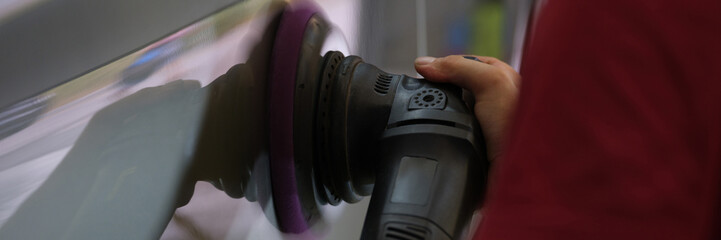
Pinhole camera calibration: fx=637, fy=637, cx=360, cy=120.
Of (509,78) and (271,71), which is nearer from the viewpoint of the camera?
(271,71)

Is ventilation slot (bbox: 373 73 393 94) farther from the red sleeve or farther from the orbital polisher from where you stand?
the red sleeve

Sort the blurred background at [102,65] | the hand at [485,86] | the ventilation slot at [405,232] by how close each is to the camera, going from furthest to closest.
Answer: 1. the hand at [485,86]
2. the ventilation slot at [405,232]
3. the blurred background at [102,65]

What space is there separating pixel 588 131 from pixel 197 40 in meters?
0.25

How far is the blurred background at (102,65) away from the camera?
0.29 m

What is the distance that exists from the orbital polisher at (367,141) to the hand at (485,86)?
24 millimetres

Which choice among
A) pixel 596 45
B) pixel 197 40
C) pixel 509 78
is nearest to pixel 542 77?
pixel 596 45

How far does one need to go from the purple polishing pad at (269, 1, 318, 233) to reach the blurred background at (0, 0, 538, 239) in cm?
2

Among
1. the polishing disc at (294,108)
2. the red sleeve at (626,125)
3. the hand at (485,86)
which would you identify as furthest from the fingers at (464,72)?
the red sleeve at (626,125)

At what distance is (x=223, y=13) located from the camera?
0.45m

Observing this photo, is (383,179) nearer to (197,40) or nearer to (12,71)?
(197,40)

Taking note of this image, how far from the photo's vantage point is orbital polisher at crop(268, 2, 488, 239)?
53 centimetres

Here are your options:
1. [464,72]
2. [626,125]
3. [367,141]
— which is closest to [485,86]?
[464,72]

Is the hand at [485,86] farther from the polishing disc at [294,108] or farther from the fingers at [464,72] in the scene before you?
the polishing disc at [294,108]

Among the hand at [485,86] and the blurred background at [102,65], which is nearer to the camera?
the blurred background at [102,65]
